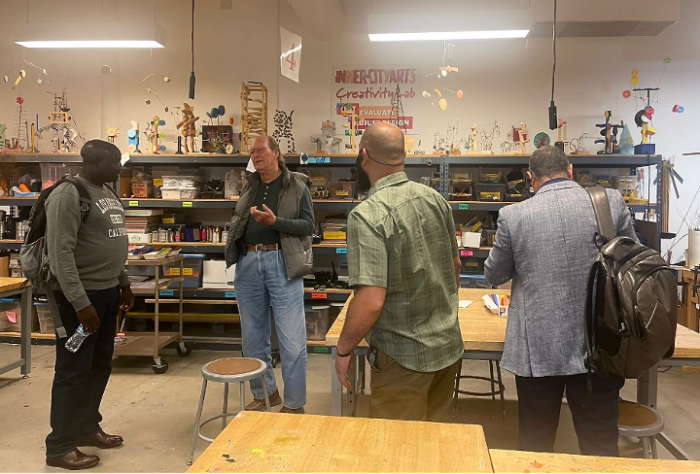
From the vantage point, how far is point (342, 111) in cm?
540

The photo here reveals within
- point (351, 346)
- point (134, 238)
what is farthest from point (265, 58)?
point (351, 346)

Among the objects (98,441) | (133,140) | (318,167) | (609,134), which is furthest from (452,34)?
(98,441)

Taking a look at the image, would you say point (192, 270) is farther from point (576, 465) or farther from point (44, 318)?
point (576, 465)

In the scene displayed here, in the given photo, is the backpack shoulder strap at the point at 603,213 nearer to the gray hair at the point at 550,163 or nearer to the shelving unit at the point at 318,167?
the gray hair at the point at 550,163

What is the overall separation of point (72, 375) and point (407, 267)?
6.24 feet

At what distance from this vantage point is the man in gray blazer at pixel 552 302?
205 cm

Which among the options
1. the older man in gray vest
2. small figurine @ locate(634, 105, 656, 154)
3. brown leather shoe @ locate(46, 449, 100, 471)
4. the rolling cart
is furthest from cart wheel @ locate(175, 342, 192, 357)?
small figurine @ locate(634, 105, 656, 154)

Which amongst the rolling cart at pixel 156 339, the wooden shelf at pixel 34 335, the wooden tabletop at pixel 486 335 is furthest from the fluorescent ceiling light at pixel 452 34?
the wooden shelf at pixel 34 335

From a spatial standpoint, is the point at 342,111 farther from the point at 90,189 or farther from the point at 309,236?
the point at 90,189

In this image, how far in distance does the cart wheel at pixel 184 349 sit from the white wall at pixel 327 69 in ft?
7.06

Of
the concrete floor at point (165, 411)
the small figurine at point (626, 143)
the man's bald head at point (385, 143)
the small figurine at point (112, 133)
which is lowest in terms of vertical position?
the concrete floor at point (165, 411)

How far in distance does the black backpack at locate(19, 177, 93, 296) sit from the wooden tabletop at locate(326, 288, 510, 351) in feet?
4.55

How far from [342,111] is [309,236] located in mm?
2214

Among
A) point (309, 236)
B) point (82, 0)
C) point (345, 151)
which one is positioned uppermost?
point (82, 0)
